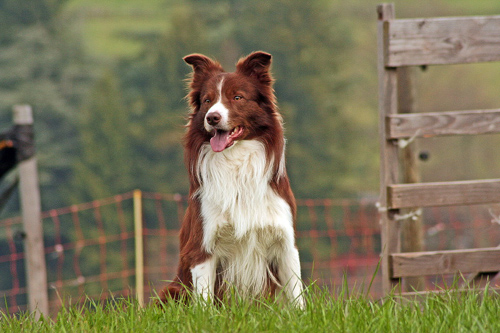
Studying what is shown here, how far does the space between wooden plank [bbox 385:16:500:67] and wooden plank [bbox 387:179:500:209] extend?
2.66 ft

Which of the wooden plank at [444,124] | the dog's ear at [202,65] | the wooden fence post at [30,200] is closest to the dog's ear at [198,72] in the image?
the dog's ear at [202,65]

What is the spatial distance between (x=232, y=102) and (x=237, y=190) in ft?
1.64

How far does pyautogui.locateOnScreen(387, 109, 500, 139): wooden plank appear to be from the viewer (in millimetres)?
4695

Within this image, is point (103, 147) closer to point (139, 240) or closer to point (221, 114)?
point (139, 240)

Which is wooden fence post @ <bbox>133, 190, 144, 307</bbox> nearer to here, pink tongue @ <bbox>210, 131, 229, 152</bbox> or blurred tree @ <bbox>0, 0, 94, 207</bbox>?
pink tongue @ <bbox>210, 131, 229, 152</bbox>

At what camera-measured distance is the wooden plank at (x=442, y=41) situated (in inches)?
185

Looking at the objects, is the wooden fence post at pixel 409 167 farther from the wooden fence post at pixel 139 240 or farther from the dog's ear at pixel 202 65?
the wooden fence post at pixel 139 240

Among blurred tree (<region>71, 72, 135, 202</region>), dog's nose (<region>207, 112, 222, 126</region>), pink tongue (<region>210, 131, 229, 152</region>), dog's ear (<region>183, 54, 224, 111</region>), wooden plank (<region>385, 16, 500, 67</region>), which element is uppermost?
wooden plank (<region>385, 16, 500, 67</region>)

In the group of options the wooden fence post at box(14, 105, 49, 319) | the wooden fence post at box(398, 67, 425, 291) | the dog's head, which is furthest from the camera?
the wooden fence post at box(14, 105, 49, 319)

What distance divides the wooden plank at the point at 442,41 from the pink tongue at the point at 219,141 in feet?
4.46

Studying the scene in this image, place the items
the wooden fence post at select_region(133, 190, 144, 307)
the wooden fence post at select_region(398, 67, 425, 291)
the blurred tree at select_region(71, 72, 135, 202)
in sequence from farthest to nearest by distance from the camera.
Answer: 1. the blurred tree at select_region(71, 72, 135, 202)
2. the wooden fence post at select_region(133, 190, 144, 307)
3. the wooden fence post at select_region(398, 67, 425, 291)

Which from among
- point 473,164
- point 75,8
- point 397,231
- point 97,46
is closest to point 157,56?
point 97,46

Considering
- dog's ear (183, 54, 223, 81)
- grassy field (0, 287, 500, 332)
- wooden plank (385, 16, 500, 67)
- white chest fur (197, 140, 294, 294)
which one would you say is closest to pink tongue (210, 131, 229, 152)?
white chest fur (197, 140, 294, 294)

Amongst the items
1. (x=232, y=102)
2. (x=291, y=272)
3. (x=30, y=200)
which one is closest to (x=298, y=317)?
(x=291, y=272)
